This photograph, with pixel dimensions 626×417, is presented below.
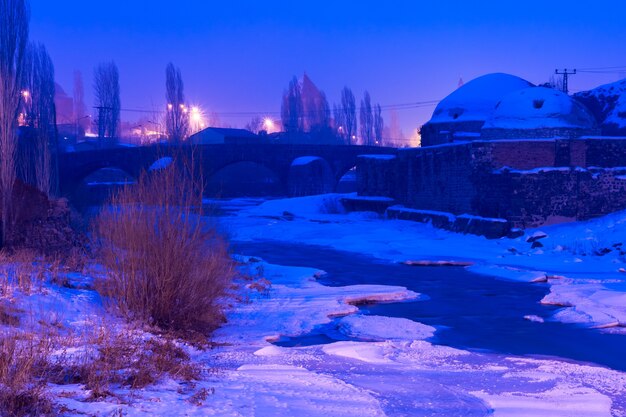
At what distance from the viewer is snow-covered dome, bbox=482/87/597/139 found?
2586 centimetres

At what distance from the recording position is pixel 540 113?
85.9 feet

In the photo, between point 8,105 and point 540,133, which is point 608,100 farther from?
point 8,105

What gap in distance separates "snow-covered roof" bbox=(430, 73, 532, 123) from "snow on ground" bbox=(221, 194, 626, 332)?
5946 millimetres

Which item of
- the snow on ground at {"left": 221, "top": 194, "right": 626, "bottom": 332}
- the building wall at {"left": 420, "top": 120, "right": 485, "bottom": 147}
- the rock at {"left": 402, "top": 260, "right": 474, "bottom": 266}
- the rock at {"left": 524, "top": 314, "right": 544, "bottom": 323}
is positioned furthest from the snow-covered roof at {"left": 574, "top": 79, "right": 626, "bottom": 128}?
the rock at {"left": 524, "top": 314, "right": 544, "bottom": 323}

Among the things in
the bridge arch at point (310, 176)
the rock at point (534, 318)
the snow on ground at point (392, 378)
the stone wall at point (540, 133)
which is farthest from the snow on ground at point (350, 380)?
the bridge arch at point (310, 176)

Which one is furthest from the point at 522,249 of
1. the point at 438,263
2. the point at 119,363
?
the point at 119,363

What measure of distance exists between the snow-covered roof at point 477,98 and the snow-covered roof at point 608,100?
14.0 feet

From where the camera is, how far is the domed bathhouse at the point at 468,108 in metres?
32.3

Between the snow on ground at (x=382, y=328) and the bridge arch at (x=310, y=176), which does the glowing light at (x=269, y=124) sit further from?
the snow on ground at (x=382, y=328)

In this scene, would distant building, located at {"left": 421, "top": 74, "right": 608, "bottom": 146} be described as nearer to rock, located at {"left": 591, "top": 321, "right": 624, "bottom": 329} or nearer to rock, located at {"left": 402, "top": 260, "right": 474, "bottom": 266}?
rock, located at {"left": 402, "top": 260, "right": 474, "bottom": 266}

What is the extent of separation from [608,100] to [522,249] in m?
20.4

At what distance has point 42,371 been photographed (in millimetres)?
5730

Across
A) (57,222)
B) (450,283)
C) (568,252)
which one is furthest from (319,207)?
(57,222)

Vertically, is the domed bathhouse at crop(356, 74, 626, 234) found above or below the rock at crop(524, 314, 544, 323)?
above
